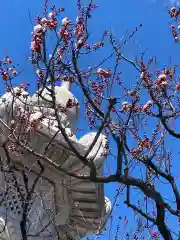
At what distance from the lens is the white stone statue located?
727 cm

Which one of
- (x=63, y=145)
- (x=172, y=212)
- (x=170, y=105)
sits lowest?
(x=172, y=212)

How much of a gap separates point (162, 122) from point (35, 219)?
102 inches

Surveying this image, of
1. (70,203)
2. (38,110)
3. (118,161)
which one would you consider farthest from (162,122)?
(70,203)

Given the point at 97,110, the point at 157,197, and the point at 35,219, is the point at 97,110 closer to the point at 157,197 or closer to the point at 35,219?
the point at 157,197

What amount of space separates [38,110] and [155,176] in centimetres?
223

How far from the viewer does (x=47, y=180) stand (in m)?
8.05

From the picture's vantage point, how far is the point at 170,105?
7422 mm

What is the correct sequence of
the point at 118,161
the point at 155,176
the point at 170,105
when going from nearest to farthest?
1. the point at 118,161
2. the point at 155,176
3. the point at 170,105

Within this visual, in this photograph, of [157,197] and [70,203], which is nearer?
[157,197]

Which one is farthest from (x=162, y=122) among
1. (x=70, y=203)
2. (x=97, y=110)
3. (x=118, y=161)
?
(x=70, y=203)

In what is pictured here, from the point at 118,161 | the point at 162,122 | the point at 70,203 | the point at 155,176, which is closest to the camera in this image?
the point at 118,161

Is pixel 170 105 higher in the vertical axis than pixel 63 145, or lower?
higher

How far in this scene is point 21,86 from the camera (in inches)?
280

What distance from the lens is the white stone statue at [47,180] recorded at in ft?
23.9
